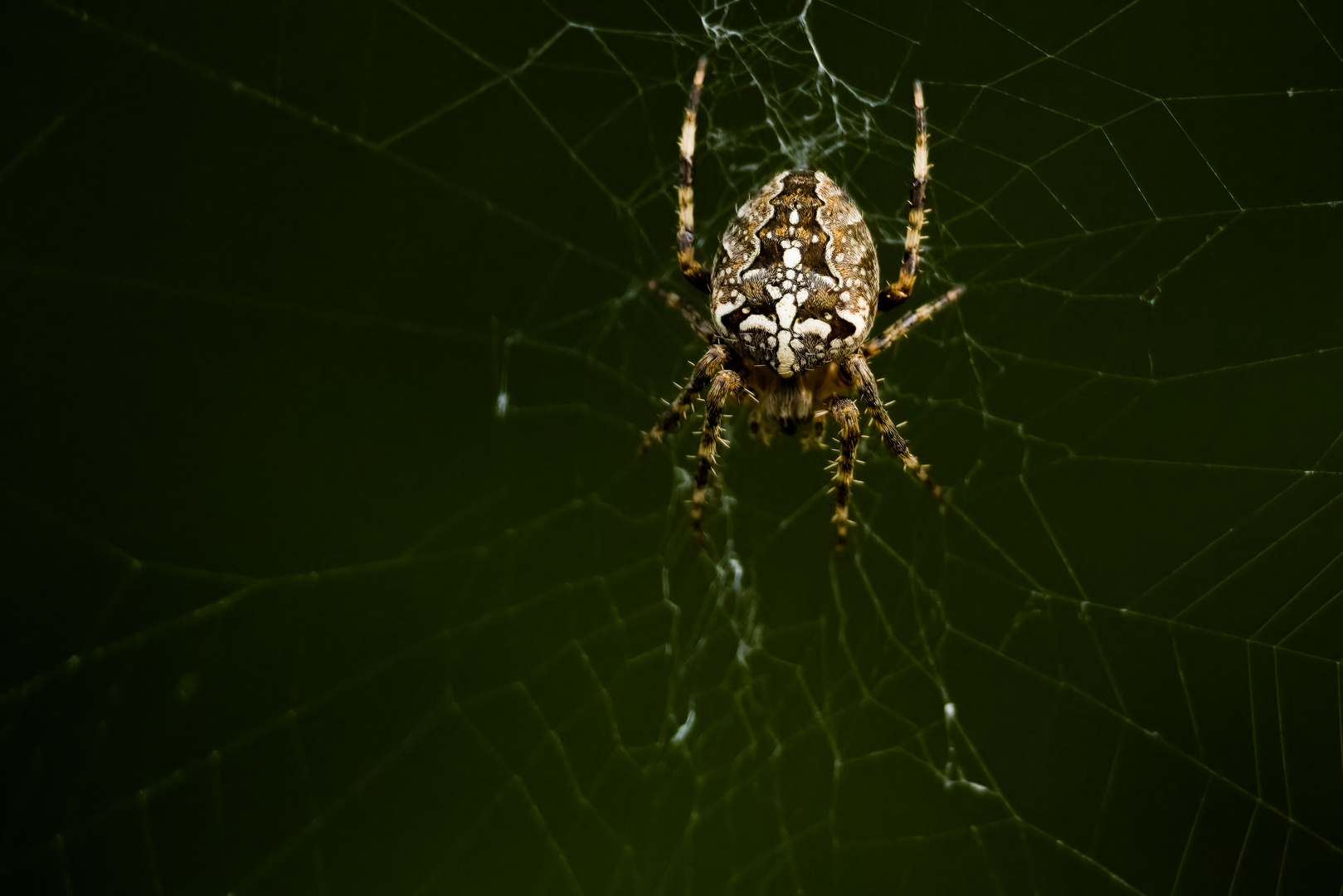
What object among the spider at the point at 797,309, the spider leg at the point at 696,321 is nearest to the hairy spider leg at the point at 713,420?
the spider at the point at 797,309

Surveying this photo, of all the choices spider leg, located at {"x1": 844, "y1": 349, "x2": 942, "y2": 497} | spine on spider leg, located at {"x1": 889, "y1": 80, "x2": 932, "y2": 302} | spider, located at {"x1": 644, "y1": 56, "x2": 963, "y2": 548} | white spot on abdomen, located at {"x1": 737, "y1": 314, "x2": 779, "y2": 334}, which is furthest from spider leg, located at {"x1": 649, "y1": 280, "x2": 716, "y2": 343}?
spine on spider leg, located at {"x1": 889, "y1": 80, "x2": 932, "y2": 302}

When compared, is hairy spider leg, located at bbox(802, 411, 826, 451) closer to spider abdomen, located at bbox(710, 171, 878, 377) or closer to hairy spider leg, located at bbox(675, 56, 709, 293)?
spider abdomen, located at bbox(710, 171, 878, 377)

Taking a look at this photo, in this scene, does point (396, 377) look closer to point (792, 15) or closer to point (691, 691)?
point (691, 691)

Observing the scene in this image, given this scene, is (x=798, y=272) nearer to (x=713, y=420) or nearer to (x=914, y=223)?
(x=914, y=223)

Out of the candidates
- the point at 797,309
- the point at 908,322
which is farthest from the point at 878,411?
the point at 797,309

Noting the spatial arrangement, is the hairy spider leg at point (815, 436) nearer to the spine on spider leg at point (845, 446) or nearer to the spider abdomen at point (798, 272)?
the spine on spider leg at point (845, 446)
